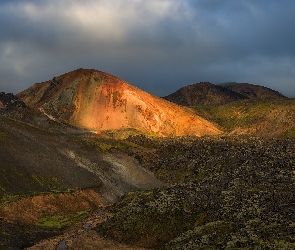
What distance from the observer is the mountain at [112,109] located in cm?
14425

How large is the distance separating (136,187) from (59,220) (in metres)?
24.4

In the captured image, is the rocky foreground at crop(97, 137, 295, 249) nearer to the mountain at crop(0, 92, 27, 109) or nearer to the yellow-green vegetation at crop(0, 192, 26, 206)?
the yellow-green vegetation at crop(0, 192, 26, 206)

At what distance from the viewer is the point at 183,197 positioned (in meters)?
52.6

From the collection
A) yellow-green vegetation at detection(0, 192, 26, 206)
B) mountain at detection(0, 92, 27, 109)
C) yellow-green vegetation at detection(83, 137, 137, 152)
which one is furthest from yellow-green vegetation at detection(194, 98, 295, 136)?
yellow-green vegetation at detection(0, 192, 26, 206)

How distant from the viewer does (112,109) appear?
149 metres

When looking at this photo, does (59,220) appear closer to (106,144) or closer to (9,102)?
(106,144)

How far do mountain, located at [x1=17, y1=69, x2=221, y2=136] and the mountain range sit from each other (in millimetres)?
874

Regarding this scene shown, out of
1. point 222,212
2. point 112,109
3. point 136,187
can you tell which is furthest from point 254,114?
point 222,212

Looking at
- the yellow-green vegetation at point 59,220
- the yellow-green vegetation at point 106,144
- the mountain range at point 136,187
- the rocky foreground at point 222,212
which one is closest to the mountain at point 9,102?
the mountain range at point 136,187

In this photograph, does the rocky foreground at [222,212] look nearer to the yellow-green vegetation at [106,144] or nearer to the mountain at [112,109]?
the yellow-green vegetation at [106,144]

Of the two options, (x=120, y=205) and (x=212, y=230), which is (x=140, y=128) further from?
(x=212, y=230)

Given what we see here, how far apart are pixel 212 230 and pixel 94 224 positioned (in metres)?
21.6

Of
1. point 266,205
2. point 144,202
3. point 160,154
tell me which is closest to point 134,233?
point 144,202

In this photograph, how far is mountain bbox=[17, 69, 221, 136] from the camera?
473 feet
